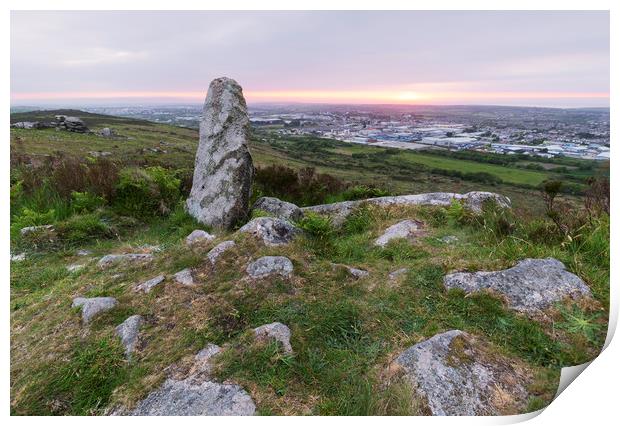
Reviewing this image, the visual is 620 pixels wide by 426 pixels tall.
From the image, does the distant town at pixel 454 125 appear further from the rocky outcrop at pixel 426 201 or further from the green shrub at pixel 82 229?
the green shrub at pixel 82 229

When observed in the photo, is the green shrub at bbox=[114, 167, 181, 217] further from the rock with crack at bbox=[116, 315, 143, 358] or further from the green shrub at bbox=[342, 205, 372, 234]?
the rock with crack at bbox=[116, 315, 143, 358]

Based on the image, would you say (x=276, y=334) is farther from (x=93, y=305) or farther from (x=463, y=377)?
(x=93, y=305)

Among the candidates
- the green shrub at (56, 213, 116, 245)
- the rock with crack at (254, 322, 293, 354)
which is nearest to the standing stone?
the green shrub at (56, 213, 116, 245)

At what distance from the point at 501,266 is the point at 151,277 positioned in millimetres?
4614

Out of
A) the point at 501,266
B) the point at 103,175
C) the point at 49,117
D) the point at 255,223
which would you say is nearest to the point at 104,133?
the point at 49,117

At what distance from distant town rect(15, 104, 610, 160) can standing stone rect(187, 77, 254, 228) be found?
0.60m

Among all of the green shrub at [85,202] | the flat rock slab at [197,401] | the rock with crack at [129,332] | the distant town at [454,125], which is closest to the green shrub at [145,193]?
the green shrub at [85,202]

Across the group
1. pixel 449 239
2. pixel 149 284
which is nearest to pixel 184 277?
pixel 149 284

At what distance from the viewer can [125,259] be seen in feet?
20.0

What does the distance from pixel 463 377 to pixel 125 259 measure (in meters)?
5.10

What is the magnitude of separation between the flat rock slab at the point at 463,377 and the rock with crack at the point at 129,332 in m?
2.71

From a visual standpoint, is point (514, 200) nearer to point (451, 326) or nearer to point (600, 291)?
point (600, 291)

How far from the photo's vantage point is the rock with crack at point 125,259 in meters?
5.93

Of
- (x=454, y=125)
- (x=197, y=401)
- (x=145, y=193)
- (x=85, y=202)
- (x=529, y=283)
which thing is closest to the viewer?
(x=197, y=401)
